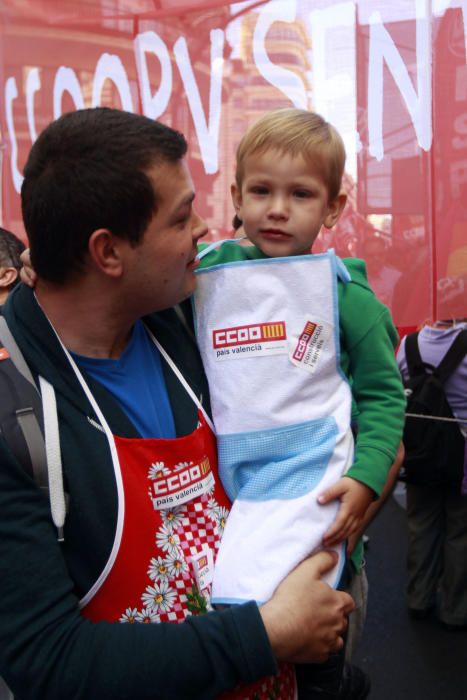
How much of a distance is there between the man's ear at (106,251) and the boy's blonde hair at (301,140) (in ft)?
1.79

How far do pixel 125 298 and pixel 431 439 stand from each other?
286 cm

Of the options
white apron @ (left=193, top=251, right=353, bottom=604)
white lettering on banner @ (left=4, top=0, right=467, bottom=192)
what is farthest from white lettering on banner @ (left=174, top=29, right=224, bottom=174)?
white apron @ (left=193, top=251, right=353, bottom=604)

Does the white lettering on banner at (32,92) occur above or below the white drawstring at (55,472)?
above

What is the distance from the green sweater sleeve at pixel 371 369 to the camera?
1.47 meters

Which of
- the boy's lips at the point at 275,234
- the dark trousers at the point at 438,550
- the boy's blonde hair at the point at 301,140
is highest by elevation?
the boy's blonde hair at the point at 301,140

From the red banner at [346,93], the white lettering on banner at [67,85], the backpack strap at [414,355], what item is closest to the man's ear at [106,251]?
the red banner at [346,93]

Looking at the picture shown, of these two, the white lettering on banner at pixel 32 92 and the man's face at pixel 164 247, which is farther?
the white lettering on banner at pixel 32 92

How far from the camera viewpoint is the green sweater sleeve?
147 cm

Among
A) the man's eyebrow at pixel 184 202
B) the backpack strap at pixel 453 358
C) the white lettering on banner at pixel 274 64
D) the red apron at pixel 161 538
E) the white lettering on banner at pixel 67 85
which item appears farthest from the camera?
the backpack strap at pixel 453 358

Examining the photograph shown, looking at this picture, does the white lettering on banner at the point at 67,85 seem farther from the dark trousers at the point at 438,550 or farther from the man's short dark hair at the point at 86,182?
the dark trousers at the point at 438,550

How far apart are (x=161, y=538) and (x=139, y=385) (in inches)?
11.0

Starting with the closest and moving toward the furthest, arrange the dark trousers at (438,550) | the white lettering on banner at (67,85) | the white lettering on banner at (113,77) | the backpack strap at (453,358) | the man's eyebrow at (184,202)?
the man's eyebrow at (184,202), the white lettering on banner at (113,77), the white lettering on banner at (67,85), the backpack strap at (453,358), the dark trousers at (438,550)

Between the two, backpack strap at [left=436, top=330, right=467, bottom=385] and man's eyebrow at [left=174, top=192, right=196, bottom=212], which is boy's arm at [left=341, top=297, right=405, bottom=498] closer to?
man's eyebrow at [left=174, top=192, right=196, bottom=212]

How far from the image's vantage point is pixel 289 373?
1408 mm
